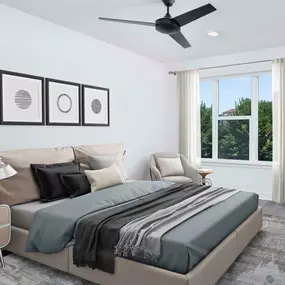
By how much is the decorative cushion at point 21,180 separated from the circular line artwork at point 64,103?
0.75 m

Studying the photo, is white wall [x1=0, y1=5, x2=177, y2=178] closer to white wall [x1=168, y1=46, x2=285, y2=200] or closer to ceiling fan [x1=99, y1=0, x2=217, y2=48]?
white wall [x1=168, y1=46, x2=285, y2=200]

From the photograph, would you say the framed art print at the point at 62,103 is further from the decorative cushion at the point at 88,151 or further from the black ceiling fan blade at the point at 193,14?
the black ceiling fan blade at the point at 193,14

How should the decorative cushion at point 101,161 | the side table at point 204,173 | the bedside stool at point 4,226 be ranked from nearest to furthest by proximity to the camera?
1. the bedside stool at point 4,226
2. the decorative cushion at point 101,161
3. the side table at point 204,173

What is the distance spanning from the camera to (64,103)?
400 centimetres

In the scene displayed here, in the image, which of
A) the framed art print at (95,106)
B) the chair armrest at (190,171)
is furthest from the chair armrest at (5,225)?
the chair armrest at (190,171)

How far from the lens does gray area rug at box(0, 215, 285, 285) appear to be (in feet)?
8.13

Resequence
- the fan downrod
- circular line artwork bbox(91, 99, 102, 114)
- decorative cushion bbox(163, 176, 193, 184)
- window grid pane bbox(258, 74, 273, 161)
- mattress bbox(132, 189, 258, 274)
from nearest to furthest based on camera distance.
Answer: mattress bbox(132, 189, 258, 274) → the fan downrod → circular line artwork bbox(91, 99, 102, 114) → decorative cushion bbox(163, 176, 193, 184) → window grid pane bbox(258, 74, 273, 161)

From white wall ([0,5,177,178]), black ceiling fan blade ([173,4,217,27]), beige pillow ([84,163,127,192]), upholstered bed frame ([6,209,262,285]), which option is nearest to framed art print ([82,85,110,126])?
white wall ([0,5,177,178])

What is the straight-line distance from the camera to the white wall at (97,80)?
345 cm

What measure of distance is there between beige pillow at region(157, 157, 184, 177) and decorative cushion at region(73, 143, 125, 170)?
0.96 meters

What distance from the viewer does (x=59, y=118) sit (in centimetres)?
395

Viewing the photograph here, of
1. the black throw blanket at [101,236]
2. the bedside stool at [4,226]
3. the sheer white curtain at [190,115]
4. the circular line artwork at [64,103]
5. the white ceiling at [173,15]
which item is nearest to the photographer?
the black throw blanket at [101,236]

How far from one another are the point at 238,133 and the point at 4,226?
443 centimetres

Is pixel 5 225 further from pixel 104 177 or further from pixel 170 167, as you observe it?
pixel 170 167
